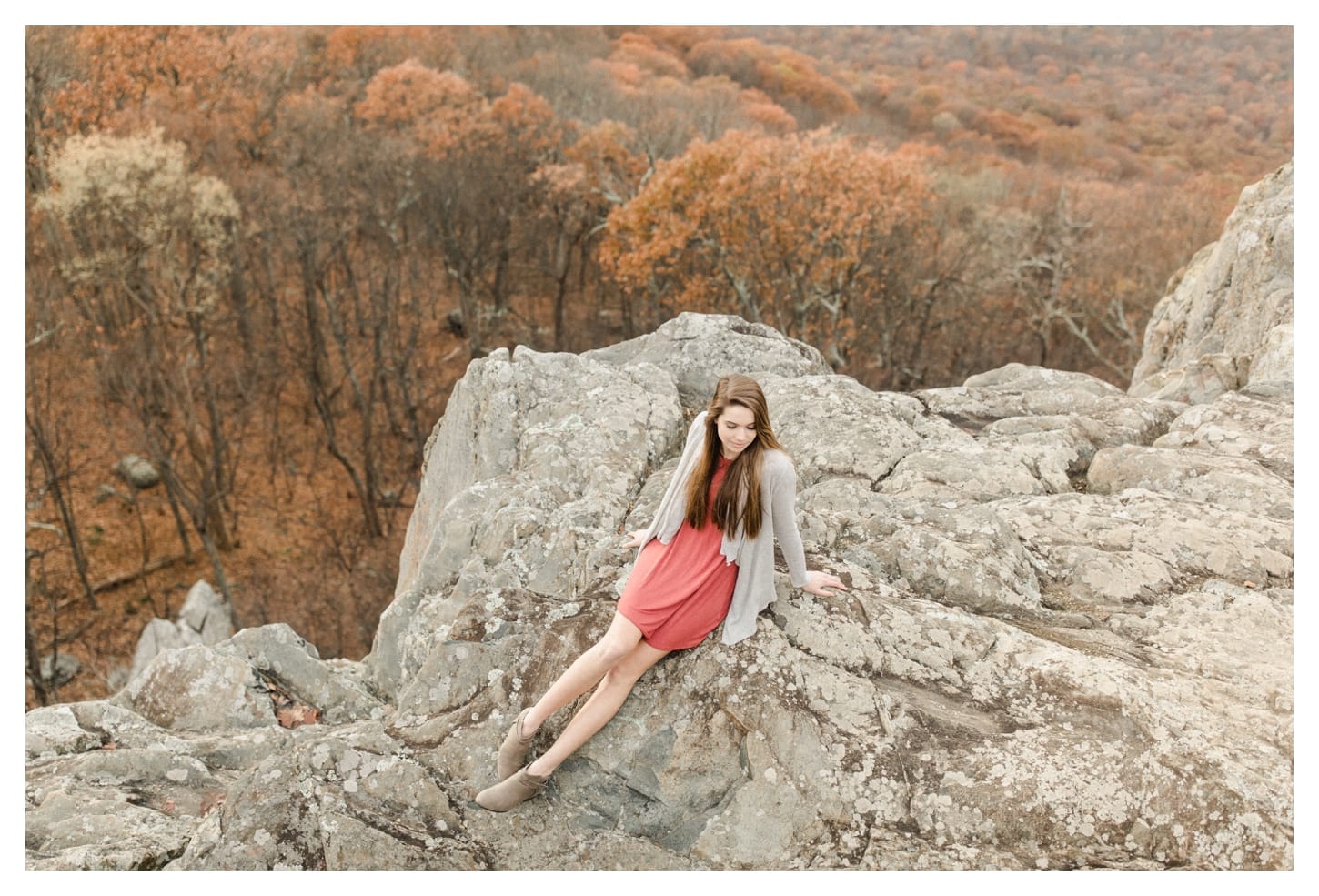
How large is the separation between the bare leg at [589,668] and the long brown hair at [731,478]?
860 mm

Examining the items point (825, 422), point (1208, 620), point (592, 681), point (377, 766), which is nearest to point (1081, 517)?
point (1208, 620)

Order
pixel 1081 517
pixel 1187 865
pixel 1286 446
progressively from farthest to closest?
pixel 1286 446
pixel 1081 517
pixel 1187 865

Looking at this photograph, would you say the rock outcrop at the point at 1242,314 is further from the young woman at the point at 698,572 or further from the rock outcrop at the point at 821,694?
the young woman at the point at 698,572

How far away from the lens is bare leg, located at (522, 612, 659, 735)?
5.73m

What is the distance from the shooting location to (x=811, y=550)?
23.0 ft

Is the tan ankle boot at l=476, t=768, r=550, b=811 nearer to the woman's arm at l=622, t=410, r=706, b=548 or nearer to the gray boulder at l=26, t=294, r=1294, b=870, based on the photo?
the gray boulder at l=26, t=294, r=1294, b=870

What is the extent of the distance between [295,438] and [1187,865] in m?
32.9

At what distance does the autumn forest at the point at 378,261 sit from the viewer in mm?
27141

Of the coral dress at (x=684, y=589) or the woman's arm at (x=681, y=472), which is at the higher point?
the woman's arm at (x=681, y=472)

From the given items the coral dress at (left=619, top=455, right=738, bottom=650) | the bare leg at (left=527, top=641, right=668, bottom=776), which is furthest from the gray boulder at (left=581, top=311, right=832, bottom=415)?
the bare leg at (left=527, top=641, right=668, bottom=776)

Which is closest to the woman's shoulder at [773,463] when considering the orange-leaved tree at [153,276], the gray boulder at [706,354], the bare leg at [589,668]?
the bare leg at [589,668]

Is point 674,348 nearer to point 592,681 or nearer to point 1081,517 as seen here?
point 1081,517

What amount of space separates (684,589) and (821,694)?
1.14 m

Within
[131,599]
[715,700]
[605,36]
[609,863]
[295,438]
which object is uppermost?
[605,36]
